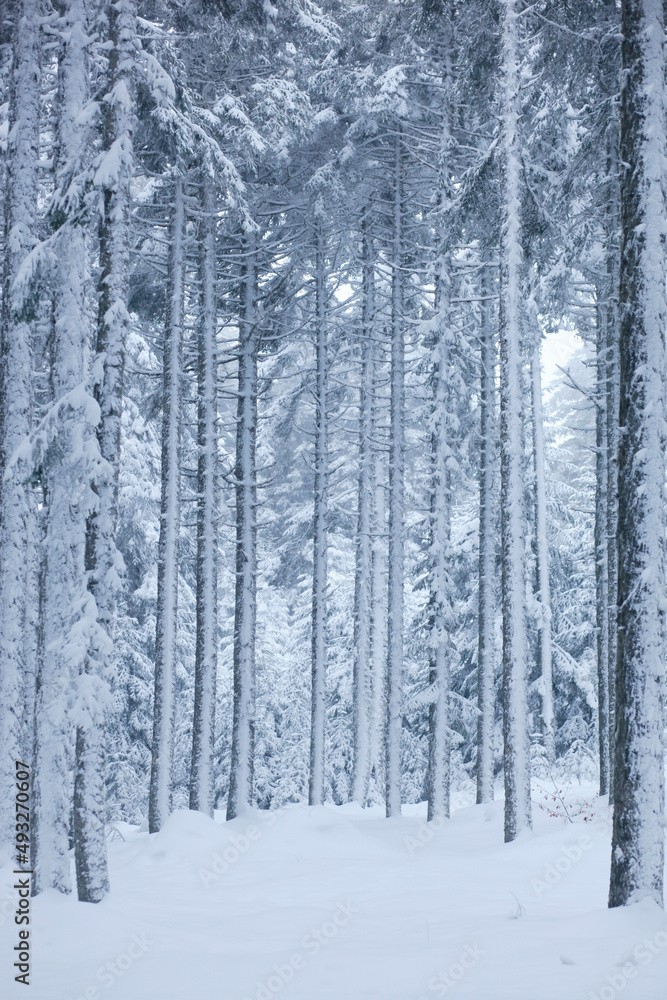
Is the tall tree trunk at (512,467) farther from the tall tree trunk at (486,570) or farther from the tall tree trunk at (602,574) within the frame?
the tall tree trunk at (486,570)

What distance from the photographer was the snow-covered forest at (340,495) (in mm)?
7512

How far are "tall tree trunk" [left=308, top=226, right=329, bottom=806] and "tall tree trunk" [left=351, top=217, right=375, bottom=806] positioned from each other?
1.11 metres

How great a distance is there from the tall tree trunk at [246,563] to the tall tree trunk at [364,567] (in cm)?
309

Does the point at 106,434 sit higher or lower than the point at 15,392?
lower

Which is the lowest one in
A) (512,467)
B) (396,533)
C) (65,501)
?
(396,533)

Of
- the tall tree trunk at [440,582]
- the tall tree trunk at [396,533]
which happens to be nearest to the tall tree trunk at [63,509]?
the tall tree trunk at [396,533]

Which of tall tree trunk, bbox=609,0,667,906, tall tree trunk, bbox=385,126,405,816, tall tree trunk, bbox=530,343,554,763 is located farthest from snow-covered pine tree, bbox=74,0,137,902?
tall tree trunk, bbox=530,343,554,763

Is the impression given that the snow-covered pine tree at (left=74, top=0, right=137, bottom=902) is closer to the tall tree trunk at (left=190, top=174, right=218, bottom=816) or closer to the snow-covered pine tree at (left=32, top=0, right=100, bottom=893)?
the snow-covered pine tree at (left=32, top=0, right=100, bottom=893)

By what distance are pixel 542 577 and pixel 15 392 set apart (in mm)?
16080

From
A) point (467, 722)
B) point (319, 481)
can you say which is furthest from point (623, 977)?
point (467, 722)

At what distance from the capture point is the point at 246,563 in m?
18.3

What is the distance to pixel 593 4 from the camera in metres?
12.4

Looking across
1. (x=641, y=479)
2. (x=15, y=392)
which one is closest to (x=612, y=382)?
(x=641, y=479)

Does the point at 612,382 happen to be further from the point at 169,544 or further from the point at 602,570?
the point at 169,544
